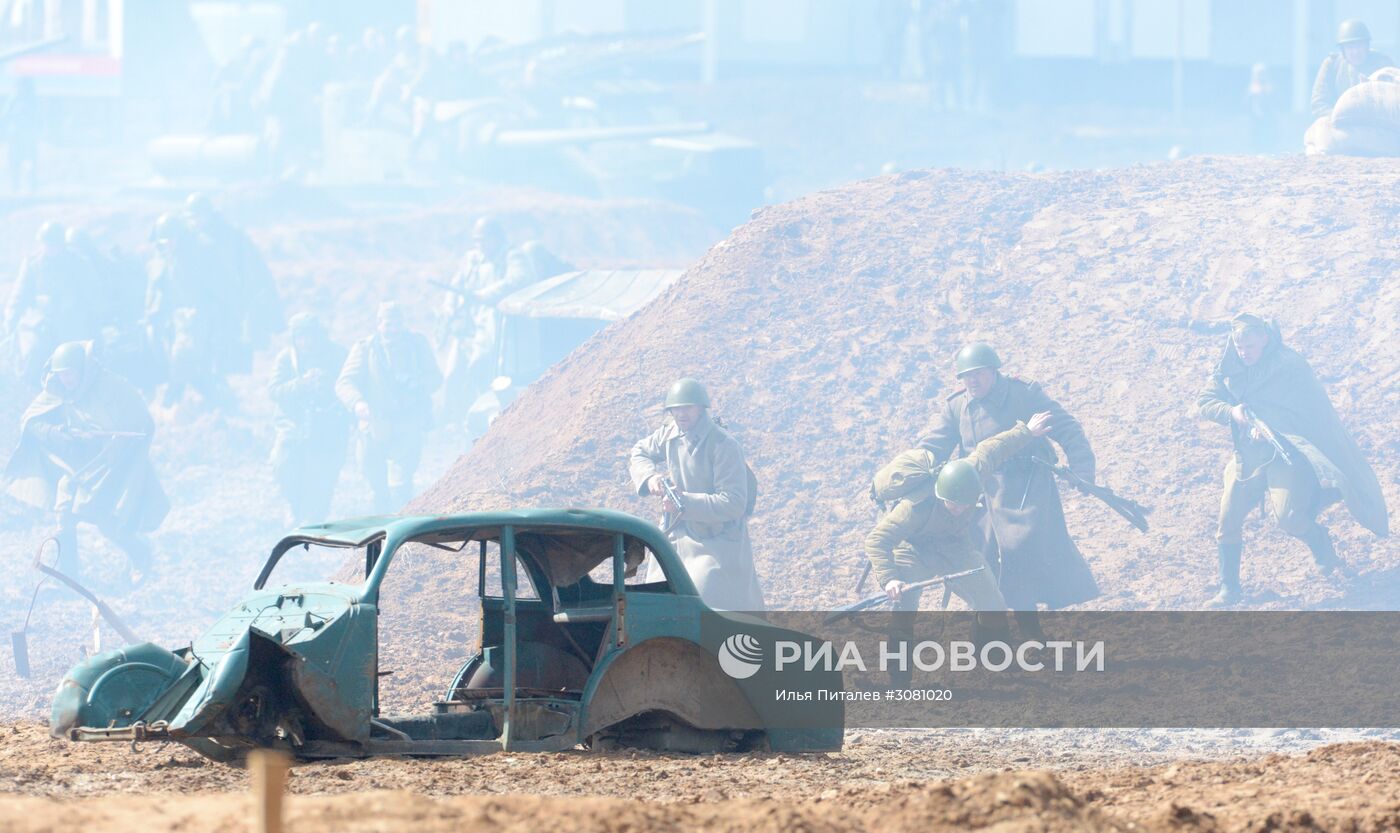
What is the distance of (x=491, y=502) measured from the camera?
62.1 ft

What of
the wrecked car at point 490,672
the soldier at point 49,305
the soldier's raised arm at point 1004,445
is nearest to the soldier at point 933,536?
the soldier's raised arm at point 1004,445

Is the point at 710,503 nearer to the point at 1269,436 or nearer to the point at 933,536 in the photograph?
the point at 933,536

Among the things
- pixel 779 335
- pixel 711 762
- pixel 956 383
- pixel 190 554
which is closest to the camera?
pixel 711 762

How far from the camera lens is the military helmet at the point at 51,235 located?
34844mm

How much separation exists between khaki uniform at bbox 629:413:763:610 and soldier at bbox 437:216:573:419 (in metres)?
17.1

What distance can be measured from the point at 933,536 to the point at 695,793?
23.9 ft

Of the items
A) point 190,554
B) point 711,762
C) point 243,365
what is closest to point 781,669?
point 711,762

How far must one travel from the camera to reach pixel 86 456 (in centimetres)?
2489

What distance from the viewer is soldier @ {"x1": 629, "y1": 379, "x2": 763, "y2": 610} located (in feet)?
45.2

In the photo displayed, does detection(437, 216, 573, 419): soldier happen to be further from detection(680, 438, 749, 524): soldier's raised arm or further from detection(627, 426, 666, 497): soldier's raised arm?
detection(680, 438, 749, 524): soldier's raised arm

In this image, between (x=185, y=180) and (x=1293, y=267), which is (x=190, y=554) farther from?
(x=185, y=180)

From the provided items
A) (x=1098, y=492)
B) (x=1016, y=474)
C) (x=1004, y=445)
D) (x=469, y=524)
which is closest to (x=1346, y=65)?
(x=1098, y=492)

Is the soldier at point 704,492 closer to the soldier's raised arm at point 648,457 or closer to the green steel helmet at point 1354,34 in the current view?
the soldier's raised arm at point 648,457

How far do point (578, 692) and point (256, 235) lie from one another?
4785cm
